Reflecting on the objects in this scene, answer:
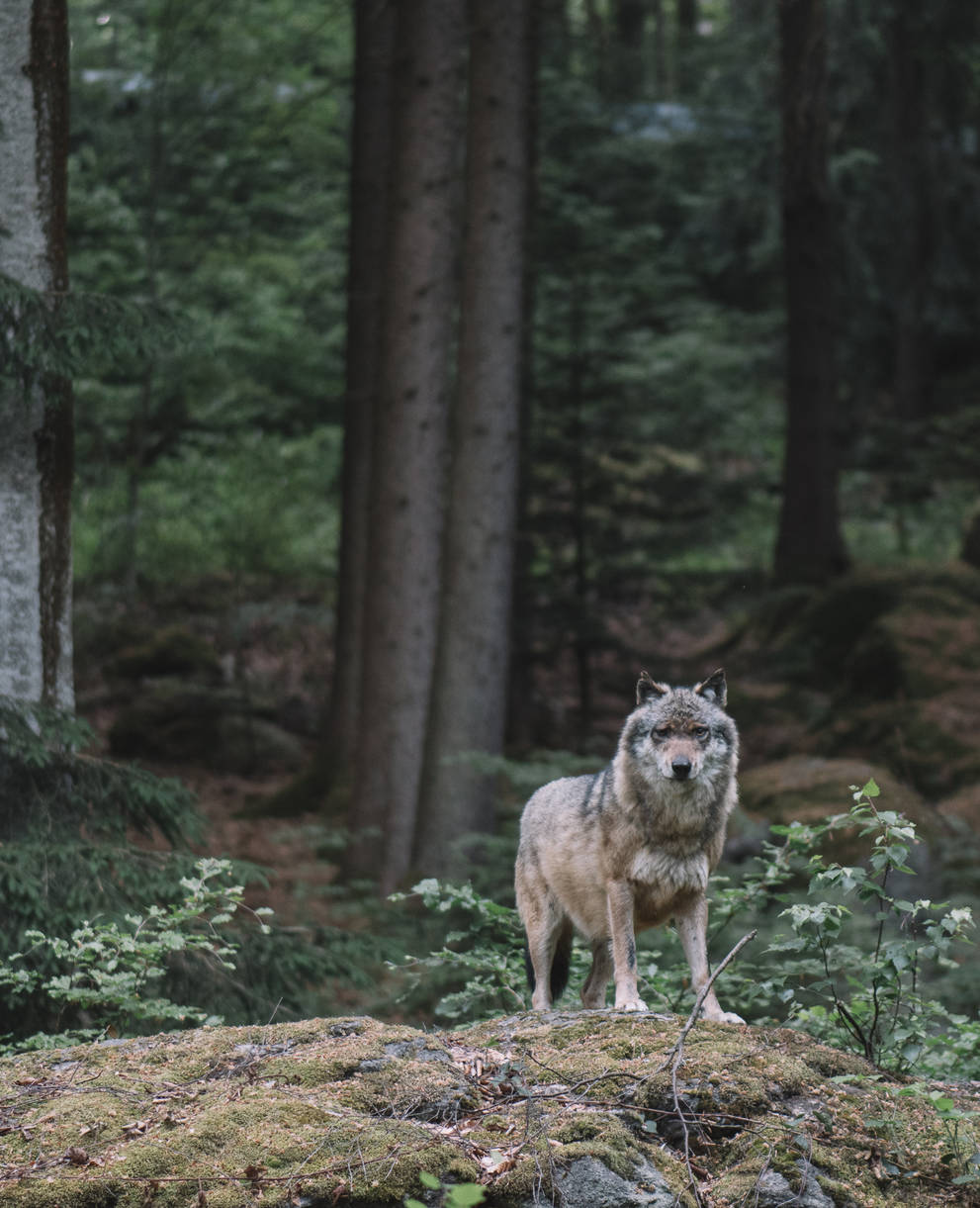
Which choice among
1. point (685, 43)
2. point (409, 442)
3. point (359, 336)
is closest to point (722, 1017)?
point (409, 442)

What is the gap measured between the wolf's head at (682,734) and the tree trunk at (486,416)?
664cm

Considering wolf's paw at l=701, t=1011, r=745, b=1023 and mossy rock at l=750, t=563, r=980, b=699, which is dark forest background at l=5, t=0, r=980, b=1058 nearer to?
mossy rock at l=750, t=563, r=980, b=699

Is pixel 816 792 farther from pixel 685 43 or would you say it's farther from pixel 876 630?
pixel 685 43

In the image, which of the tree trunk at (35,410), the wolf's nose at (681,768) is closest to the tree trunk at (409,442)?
the tree trunk at (35,410)

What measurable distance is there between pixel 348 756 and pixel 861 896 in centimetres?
1212

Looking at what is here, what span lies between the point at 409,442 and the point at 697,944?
8.77 metres

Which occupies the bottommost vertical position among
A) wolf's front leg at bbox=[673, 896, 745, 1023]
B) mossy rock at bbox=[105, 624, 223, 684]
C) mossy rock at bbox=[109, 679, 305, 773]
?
mossy rock at bbox=[109, 679, 305, 773]

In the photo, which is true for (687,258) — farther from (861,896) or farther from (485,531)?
(861,896)

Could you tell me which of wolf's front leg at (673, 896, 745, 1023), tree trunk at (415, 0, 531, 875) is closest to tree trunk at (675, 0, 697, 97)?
tree trunk at (415, 0, 531, 875)

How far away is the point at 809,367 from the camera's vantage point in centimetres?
1775

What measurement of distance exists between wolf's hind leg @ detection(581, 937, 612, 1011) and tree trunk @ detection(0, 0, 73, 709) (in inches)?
134

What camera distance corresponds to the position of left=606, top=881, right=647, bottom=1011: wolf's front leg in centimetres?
473

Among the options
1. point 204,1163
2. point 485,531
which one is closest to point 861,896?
point 204,1163

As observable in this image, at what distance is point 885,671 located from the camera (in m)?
14.5
